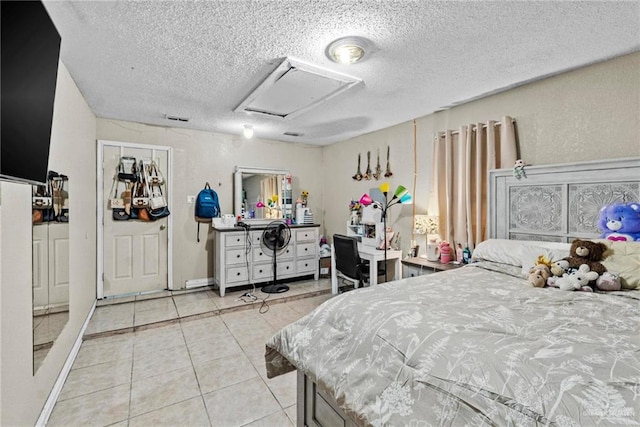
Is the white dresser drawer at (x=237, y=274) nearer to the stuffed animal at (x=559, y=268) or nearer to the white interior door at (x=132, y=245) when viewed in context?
the white interior door at (x=132, y=245)

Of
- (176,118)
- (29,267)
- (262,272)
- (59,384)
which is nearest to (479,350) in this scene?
(29,267)

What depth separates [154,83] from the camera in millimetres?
2652

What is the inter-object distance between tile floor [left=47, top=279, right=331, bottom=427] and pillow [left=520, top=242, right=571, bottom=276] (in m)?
1.90

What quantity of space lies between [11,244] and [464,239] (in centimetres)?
343

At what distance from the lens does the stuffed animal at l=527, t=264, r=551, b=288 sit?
188 centimetres

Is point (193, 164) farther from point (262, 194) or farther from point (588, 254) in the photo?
point (588, 254)

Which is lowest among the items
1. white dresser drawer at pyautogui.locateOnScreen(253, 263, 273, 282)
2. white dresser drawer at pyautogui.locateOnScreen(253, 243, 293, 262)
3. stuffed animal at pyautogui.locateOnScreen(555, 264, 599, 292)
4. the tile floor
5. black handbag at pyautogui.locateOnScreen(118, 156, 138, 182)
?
the tile floor

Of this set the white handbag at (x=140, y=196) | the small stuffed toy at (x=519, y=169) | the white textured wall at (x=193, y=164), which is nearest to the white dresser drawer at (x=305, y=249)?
the white textured wall at (x=193, y=164)

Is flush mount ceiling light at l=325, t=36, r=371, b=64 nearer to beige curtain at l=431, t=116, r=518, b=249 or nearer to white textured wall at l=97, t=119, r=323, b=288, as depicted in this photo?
beige curtain at l=431, t=116, r=518, b=249

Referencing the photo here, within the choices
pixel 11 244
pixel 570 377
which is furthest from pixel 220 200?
pixel 570 377

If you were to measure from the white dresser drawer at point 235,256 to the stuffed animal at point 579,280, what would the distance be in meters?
3.46

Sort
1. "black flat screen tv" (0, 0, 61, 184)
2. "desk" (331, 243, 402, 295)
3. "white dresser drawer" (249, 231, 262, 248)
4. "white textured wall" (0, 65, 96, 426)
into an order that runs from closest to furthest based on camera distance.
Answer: "black flat screen tv" (0, 0, 61, 184), "white textured wall" (0, 65, 96, 426), "desk" (331, 243, 402, 295), "white dresser drawer" (249, 231, 262, 248)

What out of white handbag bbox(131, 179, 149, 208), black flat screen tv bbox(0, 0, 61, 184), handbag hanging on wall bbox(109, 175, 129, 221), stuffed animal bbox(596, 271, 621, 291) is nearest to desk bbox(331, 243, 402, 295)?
stuffed animal bbox(596, 271, 621, 291)

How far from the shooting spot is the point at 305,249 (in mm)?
4688
